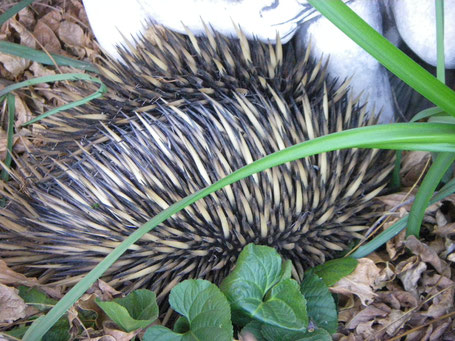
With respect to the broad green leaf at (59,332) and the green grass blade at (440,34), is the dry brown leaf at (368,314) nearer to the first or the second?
the green grass blade at (440,34)

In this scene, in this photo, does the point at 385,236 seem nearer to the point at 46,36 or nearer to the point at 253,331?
the point at 253,331

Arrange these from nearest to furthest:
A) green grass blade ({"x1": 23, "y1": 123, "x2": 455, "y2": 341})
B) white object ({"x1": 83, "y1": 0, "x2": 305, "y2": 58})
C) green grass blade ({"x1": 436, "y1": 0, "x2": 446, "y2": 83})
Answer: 1. green grass blade ({"x1": 23, "y1": 123, "x2": 455, "y2": 341})
2. green grass blade ({"x1": 436, "y1": 0, "x2": 446, "y2": 83})
3. white object ({"x1": 83, "y1": 0, "x2": 305, "y2": 58})

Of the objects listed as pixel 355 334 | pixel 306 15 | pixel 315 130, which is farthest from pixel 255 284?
pixel 306 15

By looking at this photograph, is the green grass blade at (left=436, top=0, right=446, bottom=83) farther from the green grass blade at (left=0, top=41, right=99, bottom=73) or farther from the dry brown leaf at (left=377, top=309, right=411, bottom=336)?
the green grass blade at (left=0, top=41, right=99, bottom=73)

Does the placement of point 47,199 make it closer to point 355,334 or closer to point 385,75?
point 355,334

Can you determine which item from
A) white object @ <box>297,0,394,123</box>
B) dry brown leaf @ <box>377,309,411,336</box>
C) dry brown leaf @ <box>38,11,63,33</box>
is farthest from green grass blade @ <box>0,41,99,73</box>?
dry brown leaf @ <box>377,309,411,336</box>

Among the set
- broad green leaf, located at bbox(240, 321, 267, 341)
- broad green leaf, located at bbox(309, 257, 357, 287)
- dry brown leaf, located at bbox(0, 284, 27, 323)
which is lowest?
broad green leaf, located at bbox(240, 321, 267, 341)
